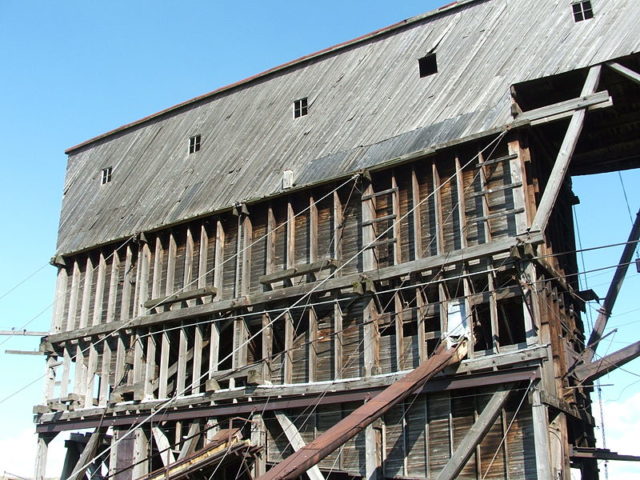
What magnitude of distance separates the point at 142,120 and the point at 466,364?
668 inches

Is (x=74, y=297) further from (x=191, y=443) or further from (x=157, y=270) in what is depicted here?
(x=191, y=443)

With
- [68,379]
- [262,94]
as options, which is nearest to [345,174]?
[262,94]

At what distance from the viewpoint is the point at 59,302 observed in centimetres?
2922

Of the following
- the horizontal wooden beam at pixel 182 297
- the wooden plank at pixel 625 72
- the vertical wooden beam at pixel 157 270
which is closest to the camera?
the wooden plank at pixel 625 72

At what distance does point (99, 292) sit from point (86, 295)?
712mm

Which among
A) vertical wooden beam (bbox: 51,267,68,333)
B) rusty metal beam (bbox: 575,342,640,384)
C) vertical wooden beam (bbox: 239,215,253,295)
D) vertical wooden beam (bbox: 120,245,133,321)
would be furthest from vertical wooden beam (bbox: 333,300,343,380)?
vertical wooden beam (bbox: 51,267,68,333)

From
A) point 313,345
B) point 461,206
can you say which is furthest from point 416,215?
point 313,345

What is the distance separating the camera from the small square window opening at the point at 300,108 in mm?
25641

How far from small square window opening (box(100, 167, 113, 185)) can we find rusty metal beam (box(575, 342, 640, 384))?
61.2 feet

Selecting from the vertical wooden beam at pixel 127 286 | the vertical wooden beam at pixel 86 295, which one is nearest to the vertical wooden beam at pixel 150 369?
the vertical wooden beam at pixel 127 286

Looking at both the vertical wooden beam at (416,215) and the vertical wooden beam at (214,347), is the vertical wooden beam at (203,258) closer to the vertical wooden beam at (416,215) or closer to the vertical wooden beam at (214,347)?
the vertical wooden beam at (214,347)

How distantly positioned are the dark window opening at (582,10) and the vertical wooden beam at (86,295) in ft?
59.5

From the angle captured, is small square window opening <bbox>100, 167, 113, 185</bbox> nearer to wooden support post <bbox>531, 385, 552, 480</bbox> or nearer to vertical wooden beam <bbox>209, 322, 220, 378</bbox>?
vertical wooden beam <bbox>209, 322, 220, 378</bbox>

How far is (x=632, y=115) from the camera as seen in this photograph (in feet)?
76.3
